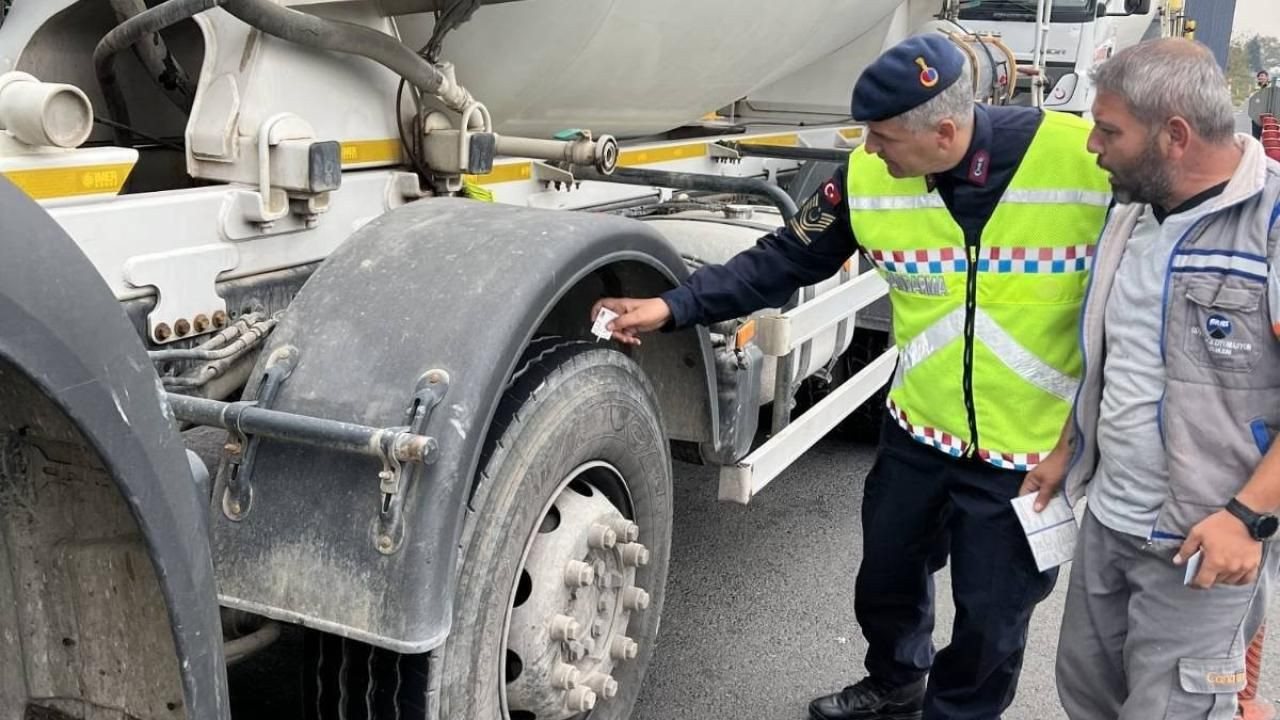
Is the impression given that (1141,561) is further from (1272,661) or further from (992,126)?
(1272,661)

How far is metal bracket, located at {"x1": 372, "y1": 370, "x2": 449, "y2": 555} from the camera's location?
1839 millimetres

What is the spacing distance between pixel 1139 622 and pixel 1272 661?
1.78 m

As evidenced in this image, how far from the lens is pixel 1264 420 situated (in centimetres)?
205

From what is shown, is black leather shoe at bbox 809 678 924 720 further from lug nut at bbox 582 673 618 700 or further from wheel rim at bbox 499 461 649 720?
lug nut at bbox 582 673 618 700

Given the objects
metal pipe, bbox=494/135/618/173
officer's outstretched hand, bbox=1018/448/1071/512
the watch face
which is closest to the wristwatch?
the watch face

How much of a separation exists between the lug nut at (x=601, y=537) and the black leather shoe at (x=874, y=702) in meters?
1.09

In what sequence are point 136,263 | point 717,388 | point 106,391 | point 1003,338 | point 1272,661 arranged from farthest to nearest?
point 1272,661 → point 717,388 → point 1003,338 → point 136,263 → point 106,391

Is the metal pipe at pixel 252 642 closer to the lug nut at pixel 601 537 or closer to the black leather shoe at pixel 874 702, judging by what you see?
the lug nut at pixel 601 537

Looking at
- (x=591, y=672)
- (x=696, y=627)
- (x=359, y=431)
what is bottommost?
(x=696, y=627)

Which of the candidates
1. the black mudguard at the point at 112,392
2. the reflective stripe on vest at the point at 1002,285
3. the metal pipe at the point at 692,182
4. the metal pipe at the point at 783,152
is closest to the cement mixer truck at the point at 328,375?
the black mudguard at the point at 112,392

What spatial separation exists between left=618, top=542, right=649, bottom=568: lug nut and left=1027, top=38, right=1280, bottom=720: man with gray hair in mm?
948

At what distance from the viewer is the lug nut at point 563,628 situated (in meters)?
2.37

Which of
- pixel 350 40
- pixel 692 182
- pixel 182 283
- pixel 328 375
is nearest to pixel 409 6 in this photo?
pixel 350 40

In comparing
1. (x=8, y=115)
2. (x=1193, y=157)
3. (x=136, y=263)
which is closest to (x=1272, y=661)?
(x=1193, y=157)
